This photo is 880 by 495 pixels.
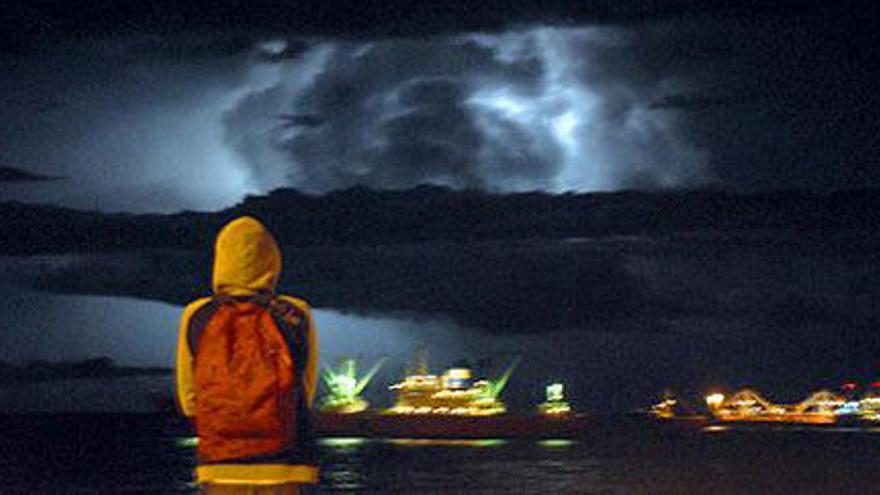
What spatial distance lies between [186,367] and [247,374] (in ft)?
0.71

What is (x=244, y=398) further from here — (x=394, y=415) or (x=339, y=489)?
(x=394, y=415)

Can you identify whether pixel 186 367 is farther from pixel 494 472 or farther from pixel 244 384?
pixel 494 472

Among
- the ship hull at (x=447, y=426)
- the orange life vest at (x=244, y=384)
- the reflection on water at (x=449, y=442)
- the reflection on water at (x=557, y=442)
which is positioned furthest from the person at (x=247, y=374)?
the reflection on water at (x=557, y=442)

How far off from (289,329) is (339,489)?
56.6 meters

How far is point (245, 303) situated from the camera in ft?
13.7

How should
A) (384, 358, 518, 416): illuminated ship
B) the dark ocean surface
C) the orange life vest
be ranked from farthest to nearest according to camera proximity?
(384, 358, 518, 416): illuminated ship < the dark ocean surface < the orange life vest

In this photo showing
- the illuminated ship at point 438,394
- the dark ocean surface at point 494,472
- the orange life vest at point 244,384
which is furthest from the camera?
the illuminated ship at point 438,394

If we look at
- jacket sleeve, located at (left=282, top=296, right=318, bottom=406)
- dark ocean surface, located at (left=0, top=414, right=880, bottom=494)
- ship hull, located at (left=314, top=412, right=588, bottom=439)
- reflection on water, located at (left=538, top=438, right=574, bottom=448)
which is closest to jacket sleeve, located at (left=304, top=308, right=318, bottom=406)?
jacket sleeve, located at (left=282, top=296, right=318, bottom=406)

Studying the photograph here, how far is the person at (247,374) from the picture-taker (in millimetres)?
4074

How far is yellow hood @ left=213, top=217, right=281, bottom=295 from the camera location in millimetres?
4078

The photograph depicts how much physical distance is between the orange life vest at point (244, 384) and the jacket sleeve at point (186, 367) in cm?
3

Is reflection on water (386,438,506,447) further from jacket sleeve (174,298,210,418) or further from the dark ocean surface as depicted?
jacket sleeve (174,298,210,418)

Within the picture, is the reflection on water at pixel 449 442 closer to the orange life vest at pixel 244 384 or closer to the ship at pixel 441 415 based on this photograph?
the ship at pixel 441 415

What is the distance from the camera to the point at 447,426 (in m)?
125
